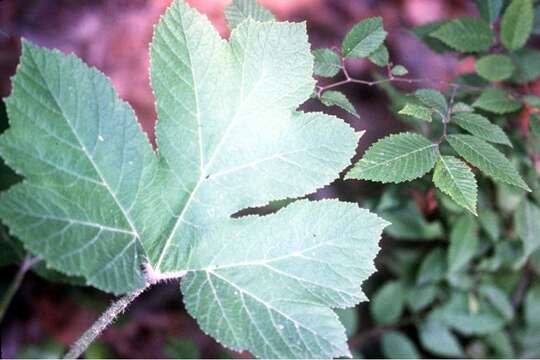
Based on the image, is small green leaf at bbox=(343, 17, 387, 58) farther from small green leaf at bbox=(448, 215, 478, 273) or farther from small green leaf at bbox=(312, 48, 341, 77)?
small green leaf at bbox=(448, 215, 478, 273)

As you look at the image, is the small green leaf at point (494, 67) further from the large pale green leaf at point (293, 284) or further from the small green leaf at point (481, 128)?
the large pale green leaf at point (293, 284)

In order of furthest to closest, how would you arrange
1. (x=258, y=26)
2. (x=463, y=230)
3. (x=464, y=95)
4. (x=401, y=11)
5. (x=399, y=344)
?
(x=401, y=11) < (x=399, y=344) < (x=463, y=230) < (x=464, y=95) < (x=258, y=26)

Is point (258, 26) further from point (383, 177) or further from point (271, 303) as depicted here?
point (271, 303)

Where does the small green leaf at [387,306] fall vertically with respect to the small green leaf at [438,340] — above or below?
above

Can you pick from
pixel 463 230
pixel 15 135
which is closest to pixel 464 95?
pixel 463 230

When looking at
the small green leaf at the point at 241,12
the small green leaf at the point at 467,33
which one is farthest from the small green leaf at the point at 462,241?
the small green leaf at the point at 241,12

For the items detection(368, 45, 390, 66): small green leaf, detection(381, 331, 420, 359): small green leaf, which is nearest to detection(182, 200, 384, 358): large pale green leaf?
detection(368, 45, 390, 66): small green leaf
